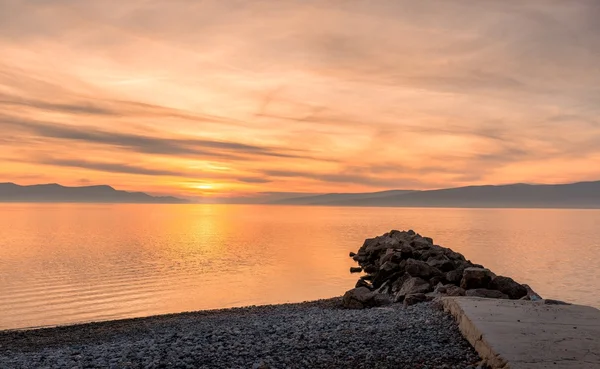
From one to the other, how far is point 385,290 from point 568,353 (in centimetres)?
1775

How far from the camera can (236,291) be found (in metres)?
34.8

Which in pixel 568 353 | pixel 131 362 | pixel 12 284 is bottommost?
pixel 12 284

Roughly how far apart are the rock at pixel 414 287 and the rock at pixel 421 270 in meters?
1.69

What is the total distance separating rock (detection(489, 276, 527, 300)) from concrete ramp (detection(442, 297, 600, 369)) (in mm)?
4886

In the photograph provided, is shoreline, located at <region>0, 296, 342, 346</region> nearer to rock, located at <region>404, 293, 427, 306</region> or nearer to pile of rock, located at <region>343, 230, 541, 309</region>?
pile of rock, located at <region>343, 230, 541, 309</region>

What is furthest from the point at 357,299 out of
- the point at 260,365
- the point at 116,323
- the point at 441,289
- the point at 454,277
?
the point at 260,365

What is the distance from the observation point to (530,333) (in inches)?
474

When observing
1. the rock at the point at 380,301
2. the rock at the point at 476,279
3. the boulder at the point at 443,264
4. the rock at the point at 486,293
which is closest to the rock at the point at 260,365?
the rock at the point at 486,293

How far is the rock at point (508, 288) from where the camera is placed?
68.2 feet

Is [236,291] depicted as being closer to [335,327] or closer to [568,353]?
[335,327]

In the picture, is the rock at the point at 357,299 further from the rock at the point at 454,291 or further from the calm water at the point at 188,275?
the calm water at the point at 188,275

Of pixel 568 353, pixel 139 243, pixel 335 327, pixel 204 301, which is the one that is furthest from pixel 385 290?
pixel 139 243

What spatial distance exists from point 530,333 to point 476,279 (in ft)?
30.9

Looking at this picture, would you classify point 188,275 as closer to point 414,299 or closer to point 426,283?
point 426,283
